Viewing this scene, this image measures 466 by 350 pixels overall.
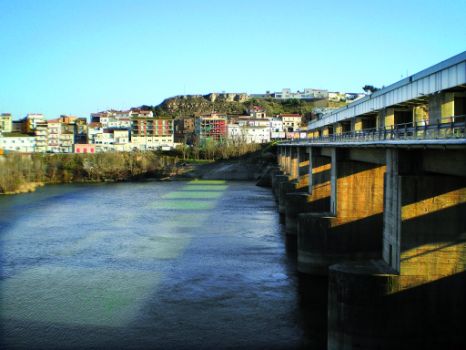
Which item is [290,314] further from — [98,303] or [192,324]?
[98,303]

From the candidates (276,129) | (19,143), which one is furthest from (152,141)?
(276,129)

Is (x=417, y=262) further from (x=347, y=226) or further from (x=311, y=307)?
(x=347, y=226)

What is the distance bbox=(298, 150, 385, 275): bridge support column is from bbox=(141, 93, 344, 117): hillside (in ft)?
441

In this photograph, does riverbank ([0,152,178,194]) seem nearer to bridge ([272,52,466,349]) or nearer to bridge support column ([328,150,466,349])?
bridge ([272,52,466,349])

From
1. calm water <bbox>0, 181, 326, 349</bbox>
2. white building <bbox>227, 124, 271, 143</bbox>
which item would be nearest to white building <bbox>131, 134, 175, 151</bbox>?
white building <bbox>227, 124, 271, 143</bbox>

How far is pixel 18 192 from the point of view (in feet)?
179

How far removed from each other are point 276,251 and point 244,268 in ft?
13.6

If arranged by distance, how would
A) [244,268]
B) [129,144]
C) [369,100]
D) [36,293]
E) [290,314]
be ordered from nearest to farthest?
[290,314] → [36,293] → [244,268] → [369,100] → [129,144]

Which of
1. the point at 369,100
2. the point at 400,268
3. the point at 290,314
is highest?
→ the point at 369,100

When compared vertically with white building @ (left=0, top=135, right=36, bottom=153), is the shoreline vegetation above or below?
below

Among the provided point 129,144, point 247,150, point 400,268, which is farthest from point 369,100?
point 129,144

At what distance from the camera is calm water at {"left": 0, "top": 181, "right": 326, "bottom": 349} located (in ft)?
47.4

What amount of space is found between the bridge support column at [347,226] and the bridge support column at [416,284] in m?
6.72

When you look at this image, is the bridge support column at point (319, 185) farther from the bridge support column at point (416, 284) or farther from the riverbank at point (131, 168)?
the riverbank at point (131, 168)
